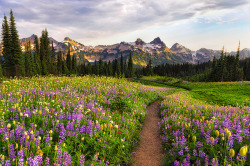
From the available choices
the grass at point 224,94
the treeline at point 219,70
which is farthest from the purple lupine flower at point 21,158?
the treeline at point 219,70

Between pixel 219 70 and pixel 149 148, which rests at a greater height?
pixel 219 70

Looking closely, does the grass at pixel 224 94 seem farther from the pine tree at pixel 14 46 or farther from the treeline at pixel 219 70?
the pine tree at pixel 14 46

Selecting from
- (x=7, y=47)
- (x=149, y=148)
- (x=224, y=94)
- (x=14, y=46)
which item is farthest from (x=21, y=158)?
(x=7, y=47)

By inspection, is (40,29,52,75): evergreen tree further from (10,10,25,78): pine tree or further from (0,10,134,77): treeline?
(10,10,25,78): pine tree

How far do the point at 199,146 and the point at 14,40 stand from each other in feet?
192

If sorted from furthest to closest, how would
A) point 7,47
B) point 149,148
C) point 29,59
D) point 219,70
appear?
point 219,70
point 29,59
point 7,47
point 149,148

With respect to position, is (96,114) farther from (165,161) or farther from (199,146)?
(199,146)

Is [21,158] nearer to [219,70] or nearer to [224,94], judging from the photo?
[224,94]

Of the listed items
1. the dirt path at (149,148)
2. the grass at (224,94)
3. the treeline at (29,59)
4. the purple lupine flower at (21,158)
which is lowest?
the grass at (224,94)

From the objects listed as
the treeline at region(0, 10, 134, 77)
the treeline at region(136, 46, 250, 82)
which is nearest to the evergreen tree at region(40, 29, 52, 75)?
the treeline at region(0, 10, 134, 77)

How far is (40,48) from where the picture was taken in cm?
7556

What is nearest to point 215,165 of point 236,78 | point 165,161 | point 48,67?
point 165,161

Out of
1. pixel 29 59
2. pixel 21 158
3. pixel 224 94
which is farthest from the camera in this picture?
pixel 29 59

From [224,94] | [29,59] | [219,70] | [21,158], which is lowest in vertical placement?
[224,94]
